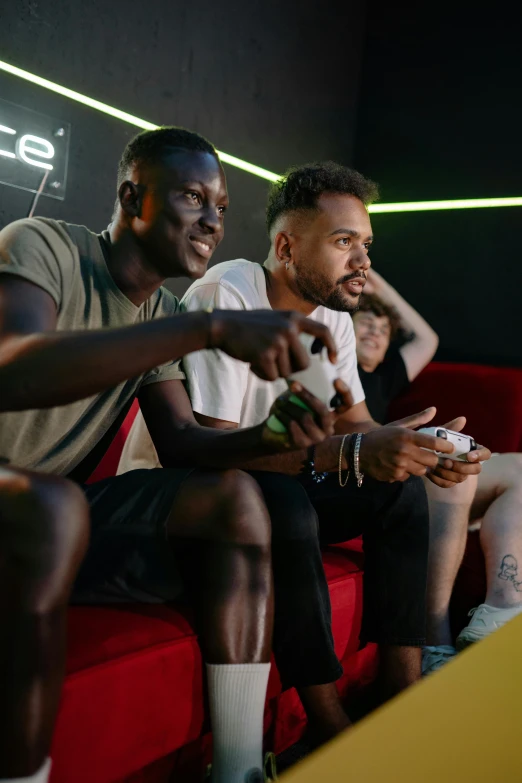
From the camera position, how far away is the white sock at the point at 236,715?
1003mm

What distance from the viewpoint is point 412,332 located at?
8.57 ft

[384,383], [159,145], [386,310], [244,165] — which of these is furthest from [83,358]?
[244,165]

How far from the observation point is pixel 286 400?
109 cm

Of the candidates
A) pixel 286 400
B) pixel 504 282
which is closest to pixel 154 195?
pixel 286 400

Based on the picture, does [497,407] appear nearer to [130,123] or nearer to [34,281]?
[130,123]

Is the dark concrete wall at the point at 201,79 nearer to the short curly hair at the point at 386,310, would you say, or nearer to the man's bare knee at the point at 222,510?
the short curly hair at the point at 386,310

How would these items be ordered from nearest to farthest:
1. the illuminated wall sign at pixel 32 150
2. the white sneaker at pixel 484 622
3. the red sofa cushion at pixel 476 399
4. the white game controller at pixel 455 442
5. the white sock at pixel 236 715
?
the white sock at pixel 236 715, the white game controller at pixel 455 442, the white sneaker at pixel 484 622, the illuminated wall sign at pixel 32 150, the red sofa cushion at pixel 476 399

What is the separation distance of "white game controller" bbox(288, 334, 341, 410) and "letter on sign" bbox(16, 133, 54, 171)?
1263mm

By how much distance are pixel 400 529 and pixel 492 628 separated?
0.33 m

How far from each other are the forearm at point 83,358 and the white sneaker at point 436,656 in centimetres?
108

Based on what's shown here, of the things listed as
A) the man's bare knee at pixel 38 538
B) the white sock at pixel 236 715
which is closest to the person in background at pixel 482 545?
the white sock at pixel 236 715

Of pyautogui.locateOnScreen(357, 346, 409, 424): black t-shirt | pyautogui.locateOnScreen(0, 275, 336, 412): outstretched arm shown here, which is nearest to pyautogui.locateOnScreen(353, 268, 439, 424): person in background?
pyautogui.locateOnScreen(357, 346, 409, 424): black t-shirt

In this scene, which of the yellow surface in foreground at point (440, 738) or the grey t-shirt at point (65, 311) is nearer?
the yellow surface in foreground at point (440, 738)

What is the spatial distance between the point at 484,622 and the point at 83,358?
1176 mm
